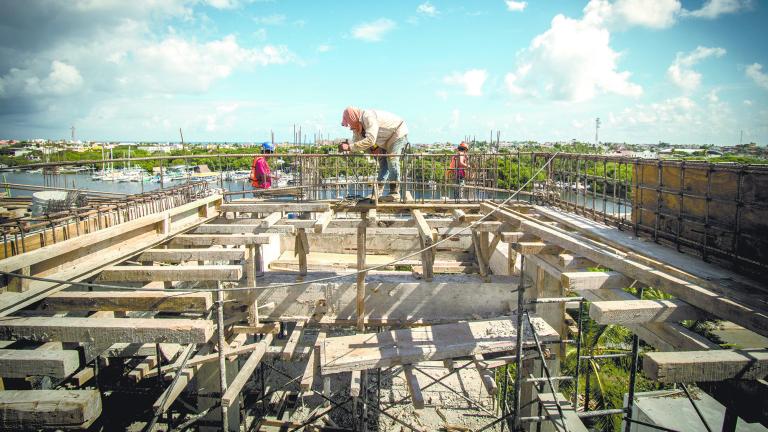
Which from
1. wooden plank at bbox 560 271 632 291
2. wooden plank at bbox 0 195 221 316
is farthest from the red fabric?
wooden plank at bbox 560 271 632 291

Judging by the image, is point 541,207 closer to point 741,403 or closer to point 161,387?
point 741,403

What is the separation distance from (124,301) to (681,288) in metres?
6.83

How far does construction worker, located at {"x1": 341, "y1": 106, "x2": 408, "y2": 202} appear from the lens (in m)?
8.74

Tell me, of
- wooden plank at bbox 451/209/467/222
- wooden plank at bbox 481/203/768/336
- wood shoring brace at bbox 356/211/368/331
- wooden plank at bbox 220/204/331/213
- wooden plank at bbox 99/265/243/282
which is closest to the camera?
wooden plank at bbox 481/203/768/336

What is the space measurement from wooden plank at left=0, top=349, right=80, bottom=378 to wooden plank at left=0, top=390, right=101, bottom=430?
0.25 m

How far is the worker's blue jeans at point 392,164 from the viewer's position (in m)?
9.36

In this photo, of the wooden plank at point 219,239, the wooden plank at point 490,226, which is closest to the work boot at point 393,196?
the wooden plank at point 490,226

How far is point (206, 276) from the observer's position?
5.76 metres

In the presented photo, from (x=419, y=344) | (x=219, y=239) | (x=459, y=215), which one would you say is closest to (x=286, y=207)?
(x=219, y=239)

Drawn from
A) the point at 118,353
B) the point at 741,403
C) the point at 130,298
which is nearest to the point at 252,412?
the point at 118,353

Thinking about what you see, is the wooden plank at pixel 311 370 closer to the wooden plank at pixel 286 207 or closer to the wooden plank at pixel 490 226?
the wooden plank at pixel 286 207

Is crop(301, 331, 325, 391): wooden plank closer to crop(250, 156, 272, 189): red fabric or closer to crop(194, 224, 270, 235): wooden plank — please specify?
crop(194, 224, 270, 235): wooden plank

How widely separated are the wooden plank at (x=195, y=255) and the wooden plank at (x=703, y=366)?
5.81 metres

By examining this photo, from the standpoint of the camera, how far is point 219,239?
7.11 m
